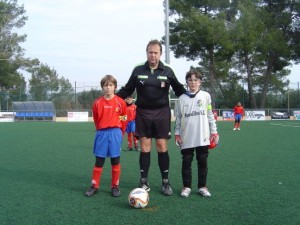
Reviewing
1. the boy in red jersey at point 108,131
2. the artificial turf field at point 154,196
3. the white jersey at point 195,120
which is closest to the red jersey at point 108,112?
the boy in red jersey at point 108,131

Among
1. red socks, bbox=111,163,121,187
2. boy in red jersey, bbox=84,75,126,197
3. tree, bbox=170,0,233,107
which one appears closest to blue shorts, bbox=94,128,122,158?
boy in red jersey, bbox=84,75,126,197

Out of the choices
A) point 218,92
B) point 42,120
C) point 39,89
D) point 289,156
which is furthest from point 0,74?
point 289,156

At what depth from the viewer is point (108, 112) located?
479cm

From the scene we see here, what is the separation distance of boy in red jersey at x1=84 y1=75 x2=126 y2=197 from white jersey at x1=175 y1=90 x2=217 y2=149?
826 mm

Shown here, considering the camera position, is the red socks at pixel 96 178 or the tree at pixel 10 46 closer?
the red socks at pixel 96 178

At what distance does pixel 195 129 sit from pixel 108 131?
1.16 metres

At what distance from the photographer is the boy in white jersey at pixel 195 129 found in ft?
15.3

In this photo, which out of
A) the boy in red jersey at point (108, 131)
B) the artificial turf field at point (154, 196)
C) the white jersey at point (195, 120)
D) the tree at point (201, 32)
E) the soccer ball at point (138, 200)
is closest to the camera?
the artificial turf field at point (154, 196)

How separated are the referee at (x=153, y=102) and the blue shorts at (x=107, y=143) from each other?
0.32 m

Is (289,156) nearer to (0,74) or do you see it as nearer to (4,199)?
(4,199)

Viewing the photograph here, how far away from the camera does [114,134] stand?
480cm

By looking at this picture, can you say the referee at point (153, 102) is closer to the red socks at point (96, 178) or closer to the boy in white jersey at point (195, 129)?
the boy in white jersey at point (195, 129)

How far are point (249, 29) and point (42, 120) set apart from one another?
22704mm

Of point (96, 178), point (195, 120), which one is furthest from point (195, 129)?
Result: point (96, 178)
